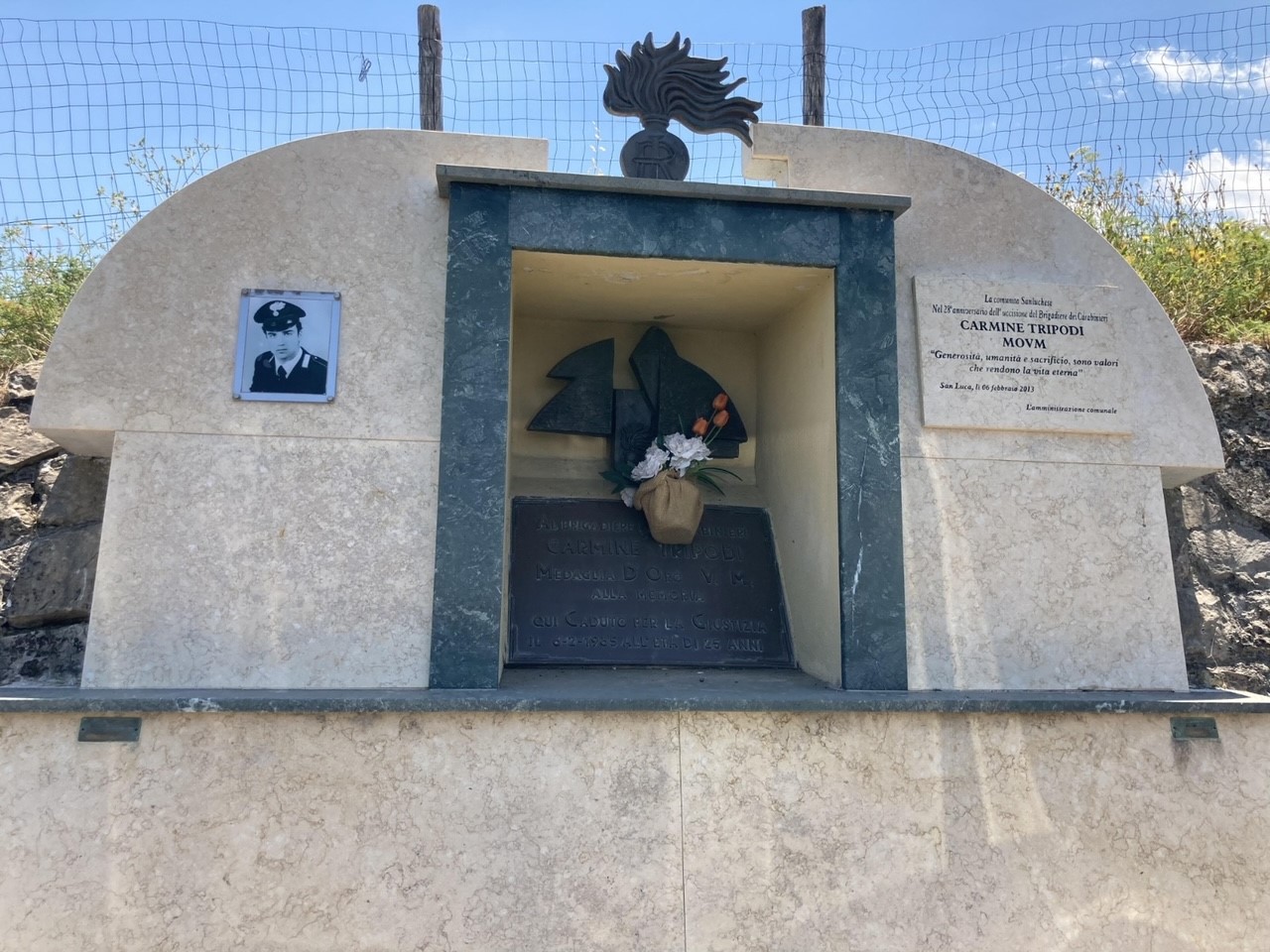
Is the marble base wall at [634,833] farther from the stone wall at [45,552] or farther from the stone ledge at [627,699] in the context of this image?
the stone wall at [45,552]

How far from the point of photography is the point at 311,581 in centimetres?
361

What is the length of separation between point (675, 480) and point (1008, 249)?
5.85 ft

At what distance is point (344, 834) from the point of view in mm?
3277

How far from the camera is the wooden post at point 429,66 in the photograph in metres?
4.93

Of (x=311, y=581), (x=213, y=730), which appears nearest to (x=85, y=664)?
(x=213, y=730)

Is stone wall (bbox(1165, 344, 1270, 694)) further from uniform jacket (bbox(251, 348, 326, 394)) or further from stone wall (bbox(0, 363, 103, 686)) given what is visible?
stone wall (bbox(0, 363, 103, 686))

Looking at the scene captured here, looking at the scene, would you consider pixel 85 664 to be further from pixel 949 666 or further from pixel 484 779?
pixel 949 666

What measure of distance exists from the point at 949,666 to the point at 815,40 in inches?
130

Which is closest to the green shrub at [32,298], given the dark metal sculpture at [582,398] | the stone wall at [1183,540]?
the stone wall at [1183,540]

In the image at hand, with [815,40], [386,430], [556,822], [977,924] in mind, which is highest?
[815,40]

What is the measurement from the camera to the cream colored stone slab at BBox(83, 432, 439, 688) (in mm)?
3527

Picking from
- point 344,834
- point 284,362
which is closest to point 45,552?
point 284,362

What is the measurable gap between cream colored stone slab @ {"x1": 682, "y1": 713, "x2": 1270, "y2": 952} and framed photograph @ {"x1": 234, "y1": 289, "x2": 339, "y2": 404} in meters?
1.92

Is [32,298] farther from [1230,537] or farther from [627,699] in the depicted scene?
[1230,537]
